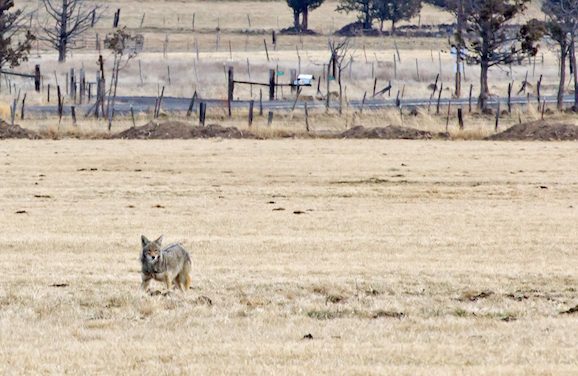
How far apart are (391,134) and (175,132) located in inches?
278

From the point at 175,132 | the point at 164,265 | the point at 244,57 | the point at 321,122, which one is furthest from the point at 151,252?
the point at 244,57

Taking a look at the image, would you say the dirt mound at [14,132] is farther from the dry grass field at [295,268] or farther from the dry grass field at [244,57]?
the dry grass field at [244,57]

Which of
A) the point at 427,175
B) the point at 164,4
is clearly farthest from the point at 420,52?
the point at 427,175

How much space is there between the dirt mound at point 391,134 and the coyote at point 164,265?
30295mm

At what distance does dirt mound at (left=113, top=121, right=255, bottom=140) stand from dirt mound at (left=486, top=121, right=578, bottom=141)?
837 centimetres

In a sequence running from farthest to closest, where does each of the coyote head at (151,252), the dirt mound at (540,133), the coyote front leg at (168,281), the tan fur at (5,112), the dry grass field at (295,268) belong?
the tan fur at (5,112) → the dirt mound at (540,133) → the coyote front leg at (168,281) → the coyote head at (151,252) → the dry grass field at (295,268)

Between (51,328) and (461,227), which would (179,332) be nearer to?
(51,328)

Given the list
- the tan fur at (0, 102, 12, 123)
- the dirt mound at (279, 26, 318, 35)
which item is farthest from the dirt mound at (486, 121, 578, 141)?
the dirt mound at (279, 26, 318, 35)

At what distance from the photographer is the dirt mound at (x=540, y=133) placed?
4356cm

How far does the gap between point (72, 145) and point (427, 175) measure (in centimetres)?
Result: 1293

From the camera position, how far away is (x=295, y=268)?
1602 cm

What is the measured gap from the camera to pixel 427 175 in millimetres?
31812

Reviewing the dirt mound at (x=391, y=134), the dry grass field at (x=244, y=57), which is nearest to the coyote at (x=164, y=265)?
the dirt mound at (x=391, y=134)

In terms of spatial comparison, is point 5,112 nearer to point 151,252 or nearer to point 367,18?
point 151,252
